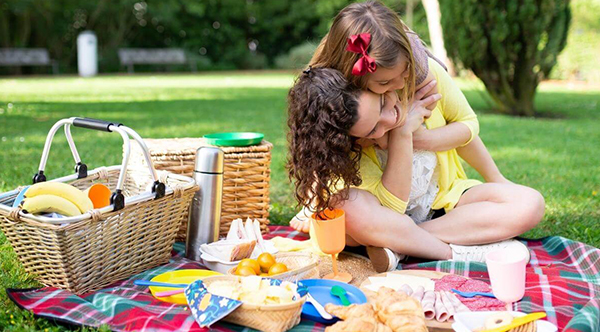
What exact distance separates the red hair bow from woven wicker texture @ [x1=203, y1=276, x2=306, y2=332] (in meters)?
0.83

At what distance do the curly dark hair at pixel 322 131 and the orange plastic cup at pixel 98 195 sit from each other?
776 millimetres

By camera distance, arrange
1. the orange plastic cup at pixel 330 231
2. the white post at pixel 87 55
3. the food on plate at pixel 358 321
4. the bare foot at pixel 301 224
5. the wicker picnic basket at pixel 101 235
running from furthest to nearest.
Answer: the white post at pixel 87 55 → the bare foot at pixel 301 224 → the orange plastic cup at pixel 330 231 → the wicker picnic basket at pixel 101 235 → the food on plate at pixel 358 321

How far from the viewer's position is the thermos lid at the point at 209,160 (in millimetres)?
2730

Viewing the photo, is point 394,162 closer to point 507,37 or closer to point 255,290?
point 255,290

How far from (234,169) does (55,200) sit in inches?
37.8

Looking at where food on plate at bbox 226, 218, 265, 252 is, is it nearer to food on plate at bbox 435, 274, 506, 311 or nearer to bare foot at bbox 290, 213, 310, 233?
bare foot at bbox 290, 213, 310, 233

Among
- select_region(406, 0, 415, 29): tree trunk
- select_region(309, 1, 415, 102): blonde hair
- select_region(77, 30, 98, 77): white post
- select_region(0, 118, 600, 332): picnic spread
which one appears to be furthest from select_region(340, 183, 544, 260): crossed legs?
select_region(406, 0, 415, 29): tree trunk

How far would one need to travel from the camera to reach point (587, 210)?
3686 mm

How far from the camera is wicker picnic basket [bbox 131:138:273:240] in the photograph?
3025mm

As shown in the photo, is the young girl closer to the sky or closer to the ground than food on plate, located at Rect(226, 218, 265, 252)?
closer to the sky

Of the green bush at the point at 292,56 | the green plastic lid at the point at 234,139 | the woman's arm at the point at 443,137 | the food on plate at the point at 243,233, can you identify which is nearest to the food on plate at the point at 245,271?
the food on plate at the point at 243,233

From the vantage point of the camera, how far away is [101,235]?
92.7 inches

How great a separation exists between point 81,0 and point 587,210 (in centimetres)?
1804

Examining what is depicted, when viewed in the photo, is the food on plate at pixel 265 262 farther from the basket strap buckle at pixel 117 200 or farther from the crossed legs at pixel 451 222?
the basket strap buckle at pixel 117 200
